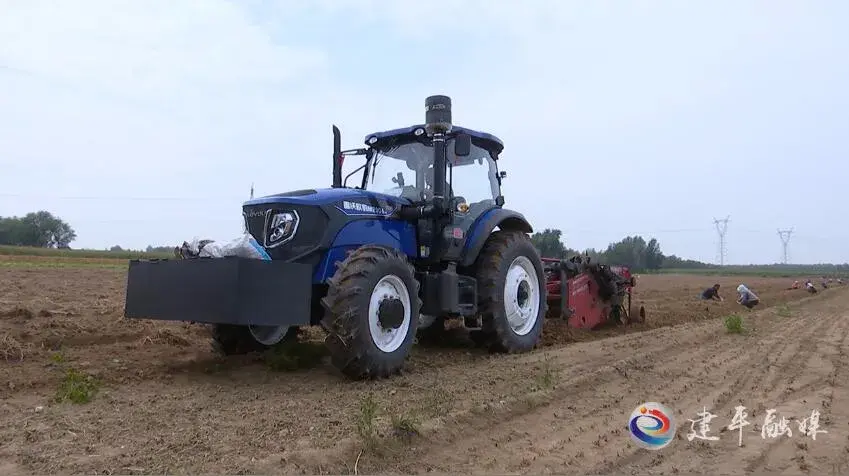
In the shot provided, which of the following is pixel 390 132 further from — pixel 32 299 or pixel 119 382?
pixel 32 299

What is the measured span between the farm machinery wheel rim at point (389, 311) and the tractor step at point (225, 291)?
0.58 meters

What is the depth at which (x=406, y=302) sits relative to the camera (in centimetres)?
552

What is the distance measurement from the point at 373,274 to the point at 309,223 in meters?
0.74

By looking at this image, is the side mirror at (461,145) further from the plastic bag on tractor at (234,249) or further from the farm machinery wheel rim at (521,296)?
the plastic bag on tractor at (234,249)

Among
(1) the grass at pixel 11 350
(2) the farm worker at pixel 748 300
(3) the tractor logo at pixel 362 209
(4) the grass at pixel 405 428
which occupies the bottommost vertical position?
(4) the grass at pixel 405 428

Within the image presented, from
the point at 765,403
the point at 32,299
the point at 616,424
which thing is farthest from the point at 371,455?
the point at 32,299

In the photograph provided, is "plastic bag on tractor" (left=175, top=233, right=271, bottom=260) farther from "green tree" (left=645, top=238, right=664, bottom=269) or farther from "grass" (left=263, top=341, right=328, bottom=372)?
"green tree" (left=645, top=238, right=664, bottom=269)

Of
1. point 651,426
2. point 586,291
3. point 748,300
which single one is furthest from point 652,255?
point 651,426

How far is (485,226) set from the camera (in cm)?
687

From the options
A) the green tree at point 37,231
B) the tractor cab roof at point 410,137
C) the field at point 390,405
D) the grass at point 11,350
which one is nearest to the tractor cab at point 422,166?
the tractor cab roof at point 410,137

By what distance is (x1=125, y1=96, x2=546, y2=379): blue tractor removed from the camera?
4664 millimetres

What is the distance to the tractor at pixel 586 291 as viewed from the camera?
874 cm

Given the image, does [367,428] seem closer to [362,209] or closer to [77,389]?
[77,389]

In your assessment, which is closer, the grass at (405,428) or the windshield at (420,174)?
the grass at (405,428)
